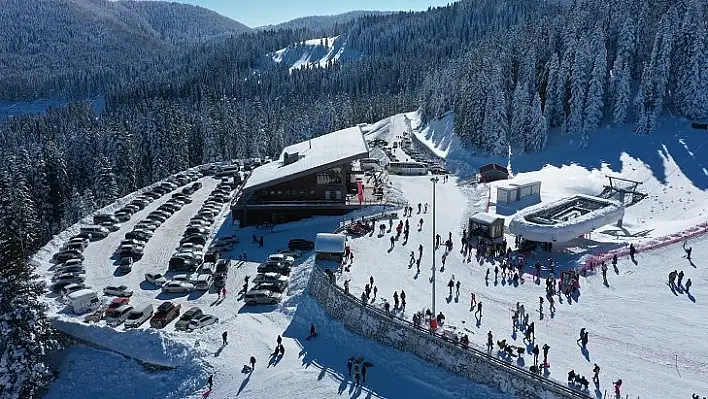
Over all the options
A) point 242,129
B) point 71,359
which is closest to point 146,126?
point 242,129

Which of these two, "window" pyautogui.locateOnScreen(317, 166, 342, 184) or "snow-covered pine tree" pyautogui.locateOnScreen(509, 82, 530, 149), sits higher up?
"snow-covered pine tree" pyautogui.locateOnScreen(509, 82, 530, 149)

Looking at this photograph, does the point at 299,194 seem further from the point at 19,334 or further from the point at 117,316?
the point at 19,334

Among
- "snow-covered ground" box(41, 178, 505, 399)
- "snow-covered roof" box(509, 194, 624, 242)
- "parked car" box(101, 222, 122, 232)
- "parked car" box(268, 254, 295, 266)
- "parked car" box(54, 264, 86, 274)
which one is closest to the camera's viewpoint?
"snow-covered ground" box(41, 178, 505, 399)

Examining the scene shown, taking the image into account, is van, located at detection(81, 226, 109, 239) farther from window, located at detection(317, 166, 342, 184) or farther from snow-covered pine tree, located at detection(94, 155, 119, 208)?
snow-covered pine tree, located at detection(94, 155, 119, 208)

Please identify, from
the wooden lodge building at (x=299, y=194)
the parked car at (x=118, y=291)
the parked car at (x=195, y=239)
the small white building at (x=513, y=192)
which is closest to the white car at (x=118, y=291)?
the parked car at (x=118, y=291)

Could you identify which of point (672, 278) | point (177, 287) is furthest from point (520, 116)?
point (177, 287)

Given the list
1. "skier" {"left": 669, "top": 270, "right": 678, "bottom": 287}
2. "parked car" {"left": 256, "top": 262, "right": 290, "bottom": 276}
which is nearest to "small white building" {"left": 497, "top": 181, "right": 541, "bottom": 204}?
"skier" {"left": 669, "top": 270, "right": 678, "bottom": 287}

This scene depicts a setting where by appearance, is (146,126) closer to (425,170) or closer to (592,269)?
(425,170)

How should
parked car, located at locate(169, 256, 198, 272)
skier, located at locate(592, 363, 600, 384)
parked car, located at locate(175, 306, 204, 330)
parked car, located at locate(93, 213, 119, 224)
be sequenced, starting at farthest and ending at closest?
parked car, located at locate(93, 213, 119, 224), parked car, located at locate(169, 256, 198, 272), parked car, located at locate(175, 306, 204, 330), skier, located at locate(592, 363, 600, 384)
